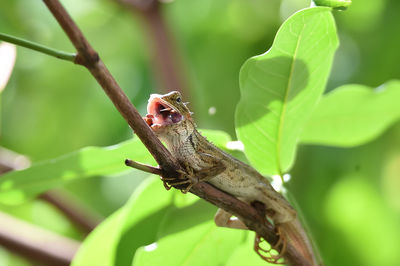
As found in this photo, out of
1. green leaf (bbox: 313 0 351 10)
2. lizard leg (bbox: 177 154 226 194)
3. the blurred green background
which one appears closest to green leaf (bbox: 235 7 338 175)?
green leaf (bbox: 313 0 351 10)

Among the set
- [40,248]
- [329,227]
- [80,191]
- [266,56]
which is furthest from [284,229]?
[80,191]

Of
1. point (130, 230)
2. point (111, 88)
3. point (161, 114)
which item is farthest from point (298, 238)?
point (111, 88)

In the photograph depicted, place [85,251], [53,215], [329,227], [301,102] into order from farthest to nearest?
[53,215]
[329,227]
[85,251]
[301,102]

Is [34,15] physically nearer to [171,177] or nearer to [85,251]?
[85,251]

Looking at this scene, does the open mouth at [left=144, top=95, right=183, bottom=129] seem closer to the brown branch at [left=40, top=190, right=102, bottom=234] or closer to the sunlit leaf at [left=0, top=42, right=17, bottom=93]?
the sunlit leaf at [left=0, top=42, right=17, bottom=93]

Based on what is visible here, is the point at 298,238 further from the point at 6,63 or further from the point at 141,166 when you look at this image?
the point at 6,63

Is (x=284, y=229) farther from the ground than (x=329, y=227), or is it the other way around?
(x=284, y=229)

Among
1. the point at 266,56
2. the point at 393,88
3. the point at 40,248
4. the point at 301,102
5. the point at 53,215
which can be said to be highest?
the point at 266,56
